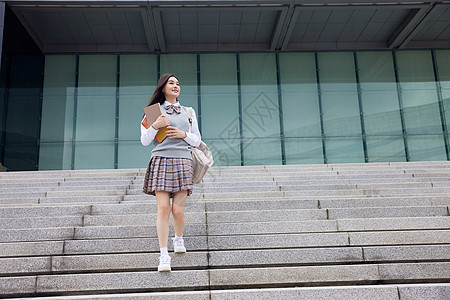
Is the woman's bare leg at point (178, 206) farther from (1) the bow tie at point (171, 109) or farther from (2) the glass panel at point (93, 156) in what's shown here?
(2) the glass panel at point (93, 156)

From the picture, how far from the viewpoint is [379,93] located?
14.7 meters

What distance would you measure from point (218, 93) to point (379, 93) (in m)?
5.76

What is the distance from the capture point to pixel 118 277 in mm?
3797

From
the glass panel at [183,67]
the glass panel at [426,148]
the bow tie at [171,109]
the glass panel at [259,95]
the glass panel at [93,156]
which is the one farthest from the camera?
A: the glass panel at [183,67]

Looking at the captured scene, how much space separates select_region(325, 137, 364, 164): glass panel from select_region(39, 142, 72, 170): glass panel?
28.6ft

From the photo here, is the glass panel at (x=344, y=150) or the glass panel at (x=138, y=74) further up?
the glass panel at (x=138, y=74)

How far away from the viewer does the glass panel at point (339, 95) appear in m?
14.3

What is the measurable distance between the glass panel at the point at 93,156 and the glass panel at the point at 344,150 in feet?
24.2

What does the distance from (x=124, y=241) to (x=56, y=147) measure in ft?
33.9

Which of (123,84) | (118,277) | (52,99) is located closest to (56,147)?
(52,99)

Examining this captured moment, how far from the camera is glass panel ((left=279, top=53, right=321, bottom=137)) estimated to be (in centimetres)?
1422

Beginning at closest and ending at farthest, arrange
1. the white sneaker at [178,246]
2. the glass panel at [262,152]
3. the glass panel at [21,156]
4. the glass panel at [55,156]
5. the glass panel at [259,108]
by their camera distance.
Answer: the white sneaker at [178,246] → the glass panel at [21,156] → the glass panel at [55,156] → the glass panel at [262,152] → the glass panel at [259,108]

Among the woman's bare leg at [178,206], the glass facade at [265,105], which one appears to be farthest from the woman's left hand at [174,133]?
the glass facade at [265,105]

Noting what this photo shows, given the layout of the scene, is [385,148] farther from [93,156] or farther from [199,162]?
[199,162]
